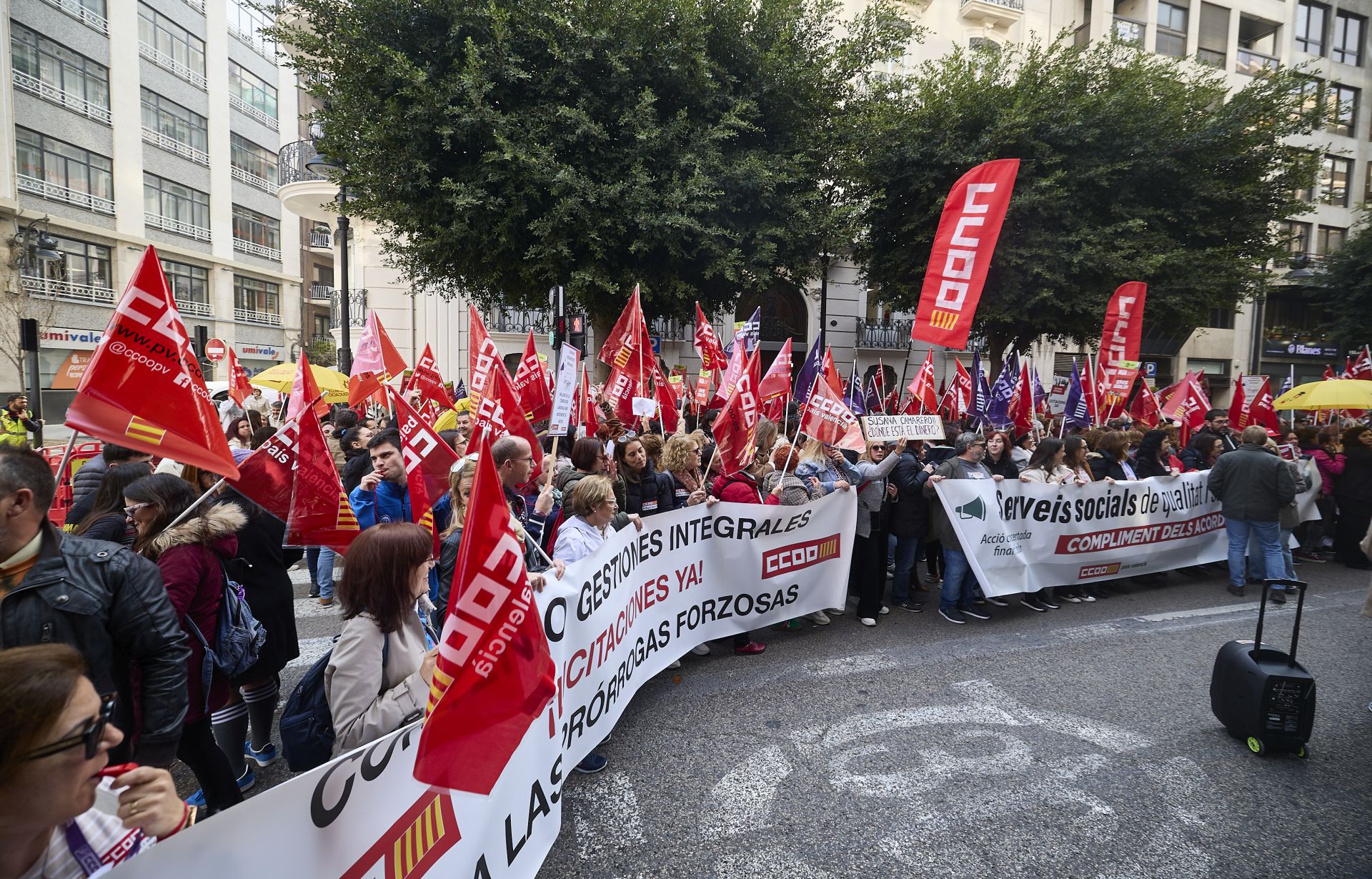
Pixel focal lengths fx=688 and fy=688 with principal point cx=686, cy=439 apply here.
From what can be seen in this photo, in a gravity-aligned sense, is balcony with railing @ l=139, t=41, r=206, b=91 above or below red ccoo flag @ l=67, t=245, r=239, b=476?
above

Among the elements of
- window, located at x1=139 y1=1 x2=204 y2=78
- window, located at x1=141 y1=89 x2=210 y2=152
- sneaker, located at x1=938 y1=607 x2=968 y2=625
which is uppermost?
window, located at x1=139 y1=1 x2=204 y2=78

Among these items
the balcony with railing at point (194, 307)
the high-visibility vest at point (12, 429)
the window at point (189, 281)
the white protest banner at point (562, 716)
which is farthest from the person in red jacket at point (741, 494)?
the balcony with railing at point (194, 307)

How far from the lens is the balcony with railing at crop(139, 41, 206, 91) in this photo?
96.3 ft

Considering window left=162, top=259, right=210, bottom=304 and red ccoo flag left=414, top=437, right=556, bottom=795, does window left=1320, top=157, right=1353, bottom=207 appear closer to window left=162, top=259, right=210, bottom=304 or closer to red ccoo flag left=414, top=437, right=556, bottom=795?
red ccoo flag left=414, top=437, right=556, bottom=795

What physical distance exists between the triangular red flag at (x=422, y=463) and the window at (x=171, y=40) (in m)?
36.0

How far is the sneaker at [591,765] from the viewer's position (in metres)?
3.83

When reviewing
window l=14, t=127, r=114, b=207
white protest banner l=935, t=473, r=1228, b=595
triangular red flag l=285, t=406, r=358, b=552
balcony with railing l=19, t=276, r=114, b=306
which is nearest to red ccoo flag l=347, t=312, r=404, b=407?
triangular red flag l=285, t=406, r=358, b=552

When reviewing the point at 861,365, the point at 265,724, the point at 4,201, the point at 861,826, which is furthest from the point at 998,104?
the point at 4,201

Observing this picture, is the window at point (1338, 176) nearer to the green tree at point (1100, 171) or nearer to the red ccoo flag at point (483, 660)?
the green tree at point (1100, 171)

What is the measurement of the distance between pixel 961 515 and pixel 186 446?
19.6 feet

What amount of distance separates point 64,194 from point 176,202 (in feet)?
18.5

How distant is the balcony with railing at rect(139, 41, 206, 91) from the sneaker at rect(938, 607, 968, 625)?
38316 millimetres

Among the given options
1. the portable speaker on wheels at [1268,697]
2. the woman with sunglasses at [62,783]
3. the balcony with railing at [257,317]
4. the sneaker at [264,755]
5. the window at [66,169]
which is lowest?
the sneaker at [264,755]

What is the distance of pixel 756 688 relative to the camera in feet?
16.2
